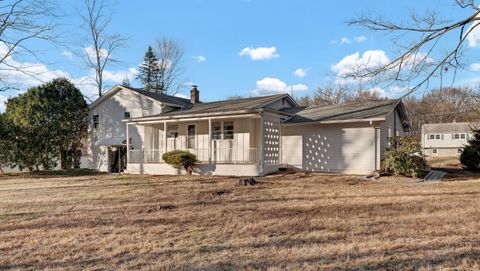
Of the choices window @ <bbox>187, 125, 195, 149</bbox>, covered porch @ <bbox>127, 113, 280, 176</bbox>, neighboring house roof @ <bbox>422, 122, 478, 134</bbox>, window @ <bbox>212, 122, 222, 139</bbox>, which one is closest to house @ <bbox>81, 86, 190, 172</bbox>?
covered porch @ <bbox>127, 113, 280, 176</bbox>

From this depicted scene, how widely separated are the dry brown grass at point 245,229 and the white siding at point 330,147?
17.0 feet

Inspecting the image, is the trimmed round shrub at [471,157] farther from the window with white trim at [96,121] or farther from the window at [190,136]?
the window with white trim at [96,121]

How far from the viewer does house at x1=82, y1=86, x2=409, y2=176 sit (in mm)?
16375

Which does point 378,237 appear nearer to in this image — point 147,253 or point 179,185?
point 147,253

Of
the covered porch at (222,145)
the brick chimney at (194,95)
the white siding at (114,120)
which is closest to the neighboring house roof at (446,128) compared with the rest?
the brick chimney at (194,95)

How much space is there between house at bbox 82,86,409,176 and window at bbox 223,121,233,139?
0.05 m

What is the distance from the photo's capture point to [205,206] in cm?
884

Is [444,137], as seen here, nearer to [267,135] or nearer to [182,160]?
[267,135]

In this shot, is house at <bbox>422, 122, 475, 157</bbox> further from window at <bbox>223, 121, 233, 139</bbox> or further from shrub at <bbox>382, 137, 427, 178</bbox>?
window at <bbox>223, 121, 233, 139</bbox>

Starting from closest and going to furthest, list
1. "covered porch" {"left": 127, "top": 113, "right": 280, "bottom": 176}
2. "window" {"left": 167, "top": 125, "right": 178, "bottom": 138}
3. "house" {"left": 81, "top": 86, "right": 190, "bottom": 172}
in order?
1. "covered porch" {"left": 127, "top": 113, "right": 280, "bottom": 176}
2. "window" {"left": 167, "top": 125, "right": 178, "bottom": 138}
3. "house" {"left": 81, "top": 86, "right": 190, "bottom": 172}

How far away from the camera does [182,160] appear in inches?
674

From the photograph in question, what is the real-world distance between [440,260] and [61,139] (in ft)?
76.1

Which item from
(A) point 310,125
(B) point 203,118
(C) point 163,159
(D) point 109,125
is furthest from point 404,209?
(D) point 109,125

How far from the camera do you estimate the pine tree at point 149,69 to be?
158ft
